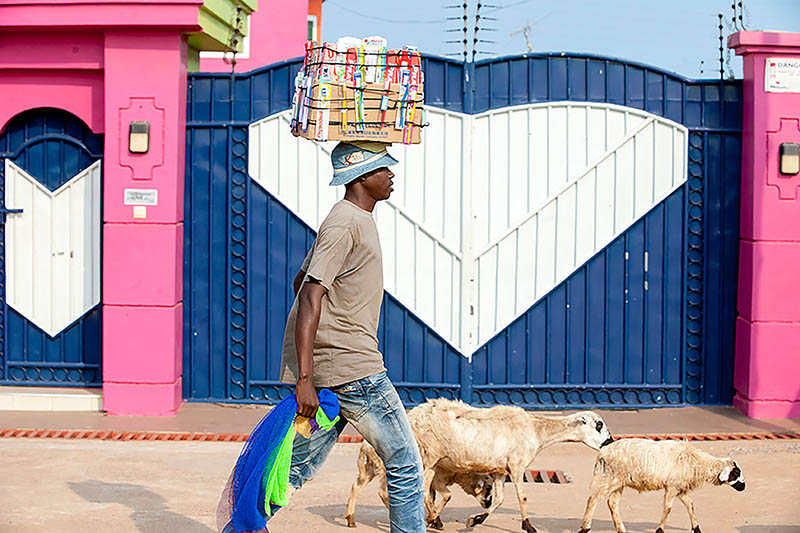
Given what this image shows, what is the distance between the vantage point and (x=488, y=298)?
29.0ft

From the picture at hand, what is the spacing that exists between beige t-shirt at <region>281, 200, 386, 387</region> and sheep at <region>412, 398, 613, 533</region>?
3.64ft

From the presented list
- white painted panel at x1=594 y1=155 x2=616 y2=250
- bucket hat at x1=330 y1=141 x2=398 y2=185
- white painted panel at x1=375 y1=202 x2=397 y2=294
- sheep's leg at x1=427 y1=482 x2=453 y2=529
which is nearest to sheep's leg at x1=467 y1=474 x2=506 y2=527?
sheep's leg at x1=427 y1=482 x2=453 y2=529

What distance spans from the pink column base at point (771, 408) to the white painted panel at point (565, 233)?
1751 mm

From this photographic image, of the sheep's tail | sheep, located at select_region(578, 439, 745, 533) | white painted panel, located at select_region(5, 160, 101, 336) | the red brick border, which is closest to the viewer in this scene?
sheep, located at select_region(578, 439, 745, 533)

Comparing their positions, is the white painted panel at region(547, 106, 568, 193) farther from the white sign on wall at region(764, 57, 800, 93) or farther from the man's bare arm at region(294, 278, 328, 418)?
the man's bare arm at region(294, 278, 328, 418)

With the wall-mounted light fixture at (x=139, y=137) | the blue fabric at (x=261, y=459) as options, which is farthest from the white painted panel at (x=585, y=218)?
the blue fabric at (x=261, y=459)

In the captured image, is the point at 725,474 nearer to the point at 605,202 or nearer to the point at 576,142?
the point at 605,202

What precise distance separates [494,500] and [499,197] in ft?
11.2

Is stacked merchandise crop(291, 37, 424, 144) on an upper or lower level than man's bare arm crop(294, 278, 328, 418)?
upper

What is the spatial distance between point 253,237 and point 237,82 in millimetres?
1257

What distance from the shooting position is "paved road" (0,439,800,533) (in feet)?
19.8

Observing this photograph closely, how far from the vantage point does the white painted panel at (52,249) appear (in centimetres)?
899

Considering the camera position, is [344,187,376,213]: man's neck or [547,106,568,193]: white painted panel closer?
[344,187,376,213]: man's neck

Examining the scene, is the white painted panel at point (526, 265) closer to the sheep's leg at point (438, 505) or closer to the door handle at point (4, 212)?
the sheep's leg at point (438, 505)
